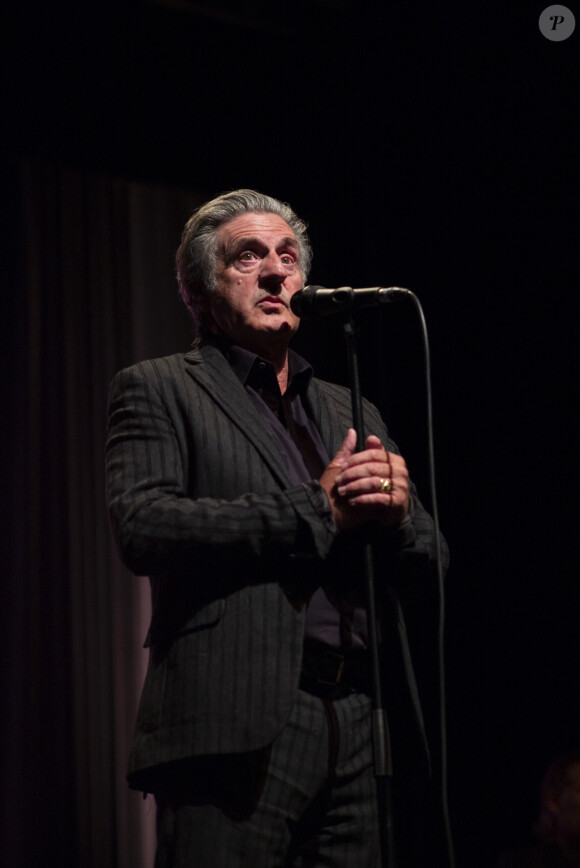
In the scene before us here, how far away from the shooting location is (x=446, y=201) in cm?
359

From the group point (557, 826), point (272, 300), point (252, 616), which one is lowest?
→ point (557, 826)

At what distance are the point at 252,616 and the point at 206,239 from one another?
103 cm

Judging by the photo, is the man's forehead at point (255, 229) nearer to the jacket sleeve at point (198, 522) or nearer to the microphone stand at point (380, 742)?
the jacket sleeve at point (198, 522)

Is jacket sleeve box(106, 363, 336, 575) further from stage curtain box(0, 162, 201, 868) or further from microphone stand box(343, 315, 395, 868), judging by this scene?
stage curtain box(0, 162, 201, 868)

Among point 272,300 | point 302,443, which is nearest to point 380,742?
point 302,443

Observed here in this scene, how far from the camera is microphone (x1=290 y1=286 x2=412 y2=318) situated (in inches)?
67.7

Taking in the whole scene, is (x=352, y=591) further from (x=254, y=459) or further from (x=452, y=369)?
(x=452, y=369)

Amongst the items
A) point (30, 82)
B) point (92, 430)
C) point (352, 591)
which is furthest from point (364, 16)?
point (352, 591)

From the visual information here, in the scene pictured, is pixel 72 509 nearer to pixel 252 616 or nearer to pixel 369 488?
pixel 252 616

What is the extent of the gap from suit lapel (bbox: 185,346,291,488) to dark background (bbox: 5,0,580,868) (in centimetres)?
164

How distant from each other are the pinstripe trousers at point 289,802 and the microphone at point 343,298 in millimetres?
701

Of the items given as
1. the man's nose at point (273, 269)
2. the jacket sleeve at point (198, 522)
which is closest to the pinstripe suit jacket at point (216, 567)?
the jacket sleeve at point (198, 522)

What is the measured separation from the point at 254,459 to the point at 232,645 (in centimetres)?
36

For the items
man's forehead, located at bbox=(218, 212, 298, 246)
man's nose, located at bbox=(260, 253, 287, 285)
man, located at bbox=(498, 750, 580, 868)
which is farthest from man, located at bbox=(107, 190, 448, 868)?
man, located at bbox=(498, 750, 580, 868)
